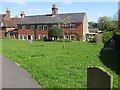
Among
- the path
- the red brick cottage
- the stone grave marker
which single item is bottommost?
the path

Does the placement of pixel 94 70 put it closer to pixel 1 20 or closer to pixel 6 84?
pixel 6 84

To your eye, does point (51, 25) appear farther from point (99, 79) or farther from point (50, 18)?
point (99, 79)

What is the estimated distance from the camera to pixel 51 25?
65.6m

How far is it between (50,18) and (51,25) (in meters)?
2.14

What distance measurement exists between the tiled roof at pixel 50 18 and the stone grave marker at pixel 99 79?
5521 cm

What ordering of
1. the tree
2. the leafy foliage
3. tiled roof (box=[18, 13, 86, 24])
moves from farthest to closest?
the leafy foliage < tiled roof (box=[18, 13, 86, 24]) < the tree

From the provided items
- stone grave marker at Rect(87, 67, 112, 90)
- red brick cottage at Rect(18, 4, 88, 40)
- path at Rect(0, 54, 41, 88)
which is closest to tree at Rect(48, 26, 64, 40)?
red brick cottage at Rect(18, 4, 88, 40)

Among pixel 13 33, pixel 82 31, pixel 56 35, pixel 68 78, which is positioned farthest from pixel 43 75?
pixel 13 33

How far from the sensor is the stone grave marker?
16.9 feet

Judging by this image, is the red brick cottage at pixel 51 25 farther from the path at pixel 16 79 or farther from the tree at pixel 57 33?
the path at pixel 16 79

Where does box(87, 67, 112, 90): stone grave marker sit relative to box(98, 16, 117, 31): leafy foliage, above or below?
below

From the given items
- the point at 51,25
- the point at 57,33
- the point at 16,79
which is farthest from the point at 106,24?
the point at 16,79

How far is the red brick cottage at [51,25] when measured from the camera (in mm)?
63094

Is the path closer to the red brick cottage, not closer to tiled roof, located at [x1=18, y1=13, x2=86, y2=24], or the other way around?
the red brick cottage
